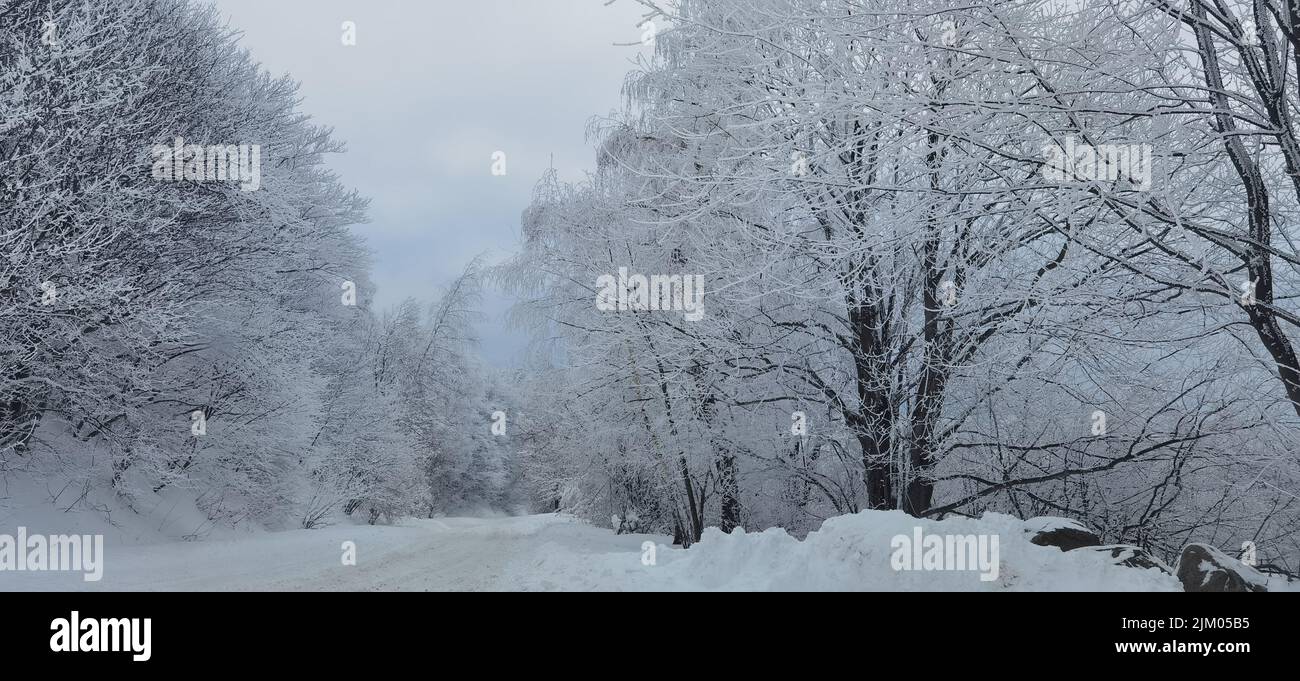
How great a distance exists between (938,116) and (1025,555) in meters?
3.39

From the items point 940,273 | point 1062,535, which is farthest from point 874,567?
point 940,273

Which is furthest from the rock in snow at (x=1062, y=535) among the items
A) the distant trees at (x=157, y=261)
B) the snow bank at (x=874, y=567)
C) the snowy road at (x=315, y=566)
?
the distant trees at (x=157, y=261)

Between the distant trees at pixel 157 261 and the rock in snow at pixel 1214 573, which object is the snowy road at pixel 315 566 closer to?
the distant trees at pixel 157 261

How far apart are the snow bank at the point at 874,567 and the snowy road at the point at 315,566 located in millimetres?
1214

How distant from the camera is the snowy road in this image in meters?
8.95

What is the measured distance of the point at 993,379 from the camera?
802cm

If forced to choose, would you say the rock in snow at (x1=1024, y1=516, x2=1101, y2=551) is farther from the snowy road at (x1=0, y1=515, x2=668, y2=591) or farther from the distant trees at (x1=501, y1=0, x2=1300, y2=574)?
the snowy road at (x1=0, y1=515, x2=668, y2=591)

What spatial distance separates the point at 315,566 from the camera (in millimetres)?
11570

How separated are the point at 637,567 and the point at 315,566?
562 cm

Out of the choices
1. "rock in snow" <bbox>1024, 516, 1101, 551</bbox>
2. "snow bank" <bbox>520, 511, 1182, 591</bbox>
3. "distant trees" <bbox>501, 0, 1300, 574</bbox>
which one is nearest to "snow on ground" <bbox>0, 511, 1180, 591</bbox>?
"snow bank" <bbox>520, 511, 1182, 591</bbox>

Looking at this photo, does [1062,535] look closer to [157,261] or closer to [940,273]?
[940,273]
